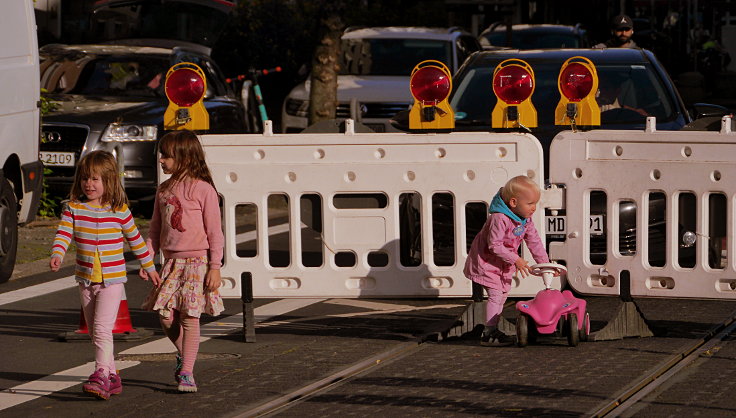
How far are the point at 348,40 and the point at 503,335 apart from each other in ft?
40.9

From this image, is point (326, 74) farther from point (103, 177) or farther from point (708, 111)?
point (103, 177)

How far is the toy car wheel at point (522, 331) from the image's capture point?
8664mm

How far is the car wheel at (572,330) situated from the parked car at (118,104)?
6684mm

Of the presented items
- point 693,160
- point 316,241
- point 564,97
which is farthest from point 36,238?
point 693,160

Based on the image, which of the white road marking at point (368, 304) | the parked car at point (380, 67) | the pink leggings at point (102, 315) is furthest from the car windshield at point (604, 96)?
the parked car at point (380, 67)

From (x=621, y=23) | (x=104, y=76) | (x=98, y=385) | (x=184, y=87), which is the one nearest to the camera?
(x=98, y=385)

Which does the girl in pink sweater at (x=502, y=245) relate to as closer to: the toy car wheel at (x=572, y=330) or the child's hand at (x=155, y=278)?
the toy car wheel at (x=572, y=330)

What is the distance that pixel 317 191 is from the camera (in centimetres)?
939

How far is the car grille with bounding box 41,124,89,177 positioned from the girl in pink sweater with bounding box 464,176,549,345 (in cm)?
759

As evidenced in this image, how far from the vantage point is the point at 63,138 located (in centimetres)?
1562

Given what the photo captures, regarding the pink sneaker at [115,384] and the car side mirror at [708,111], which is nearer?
the pink sneaker at [115,384]

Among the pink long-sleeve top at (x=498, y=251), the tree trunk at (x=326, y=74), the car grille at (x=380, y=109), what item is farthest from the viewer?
the car grille at (x=380, y=109)

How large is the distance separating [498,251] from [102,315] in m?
2.30

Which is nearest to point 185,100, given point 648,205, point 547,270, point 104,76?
point 547,270
